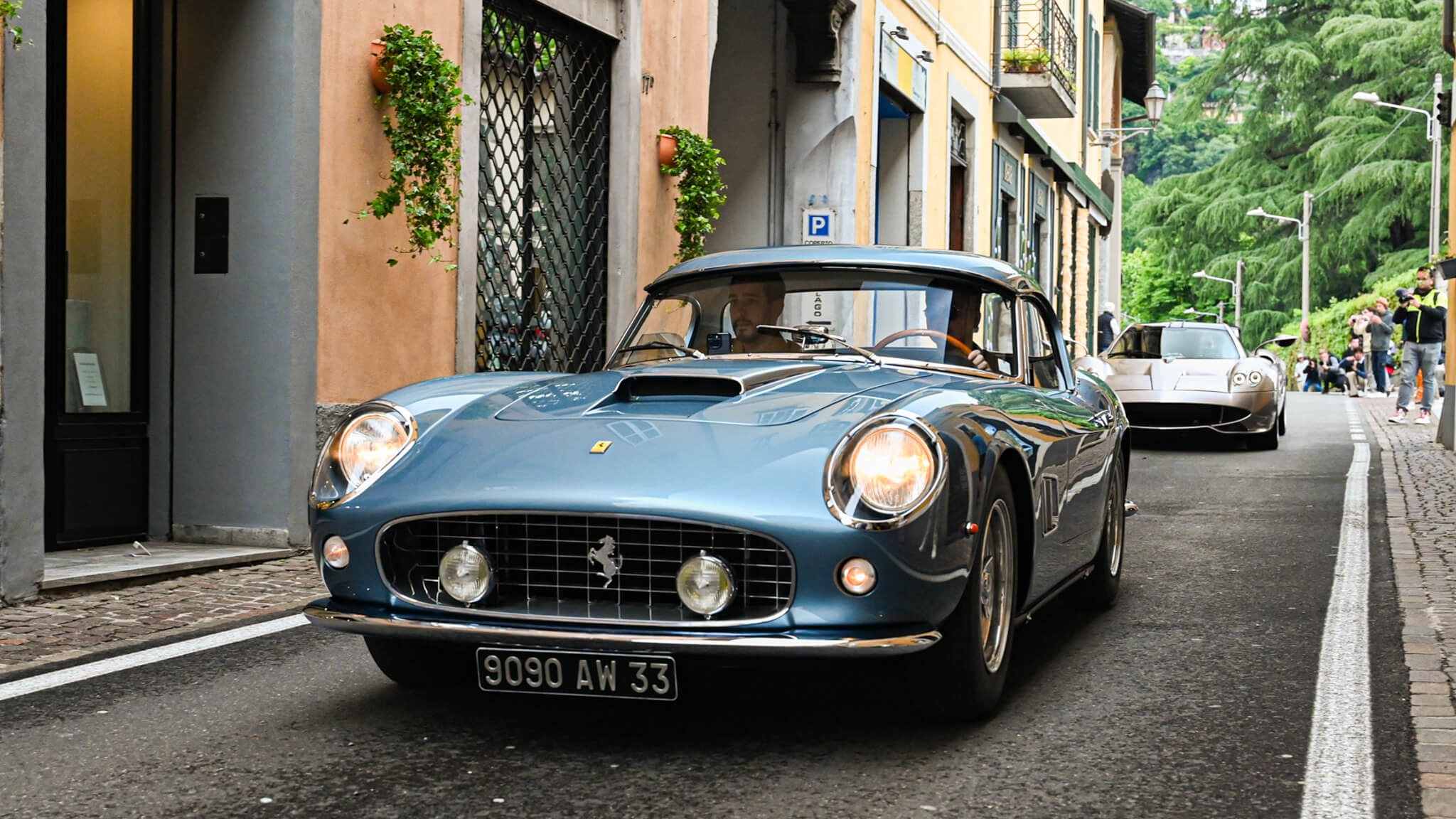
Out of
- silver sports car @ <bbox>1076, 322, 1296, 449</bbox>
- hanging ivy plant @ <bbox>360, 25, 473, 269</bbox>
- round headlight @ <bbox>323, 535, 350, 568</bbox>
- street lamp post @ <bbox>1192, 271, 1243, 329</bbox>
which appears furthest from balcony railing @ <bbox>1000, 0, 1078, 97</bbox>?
street lamp post @ <bbox>1192, 271, 1243, 329</bbox>

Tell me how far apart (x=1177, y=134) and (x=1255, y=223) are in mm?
48859

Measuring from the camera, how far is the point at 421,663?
15.3 feet

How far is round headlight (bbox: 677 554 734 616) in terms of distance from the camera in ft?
12.5

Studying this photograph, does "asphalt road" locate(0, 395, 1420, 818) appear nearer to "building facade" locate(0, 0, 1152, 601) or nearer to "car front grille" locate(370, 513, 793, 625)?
"car front grille" locate(370, 513, 793, 625)

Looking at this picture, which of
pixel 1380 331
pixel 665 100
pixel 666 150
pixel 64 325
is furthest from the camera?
pixel 1380 331

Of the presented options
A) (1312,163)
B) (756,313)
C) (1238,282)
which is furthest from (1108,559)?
(1312,163)

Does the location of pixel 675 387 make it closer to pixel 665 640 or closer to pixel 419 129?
pixel 665 640

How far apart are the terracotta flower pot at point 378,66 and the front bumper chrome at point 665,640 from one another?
5.77 metres

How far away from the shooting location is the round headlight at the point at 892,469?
3.88m

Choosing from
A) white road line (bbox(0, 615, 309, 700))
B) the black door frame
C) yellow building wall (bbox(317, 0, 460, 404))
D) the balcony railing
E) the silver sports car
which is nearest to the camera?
white road line (bbox(0, 615, 309, 700))

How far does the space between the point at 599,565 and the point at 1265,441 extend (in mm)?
13474

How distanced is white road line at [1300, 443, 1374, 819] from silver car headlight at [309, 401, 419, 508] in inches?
93.5

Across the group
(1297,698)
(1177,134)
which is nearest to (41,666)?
(1297,698)

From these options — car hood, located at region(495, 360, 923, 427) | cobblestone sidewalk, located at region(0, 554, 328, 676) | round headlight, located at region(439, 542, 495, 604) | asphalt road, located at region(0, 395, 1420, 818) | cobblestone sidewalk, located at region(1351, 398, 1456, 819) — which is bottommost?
cobblestone sidewalk, located at region(0, 554, 328, 676)
